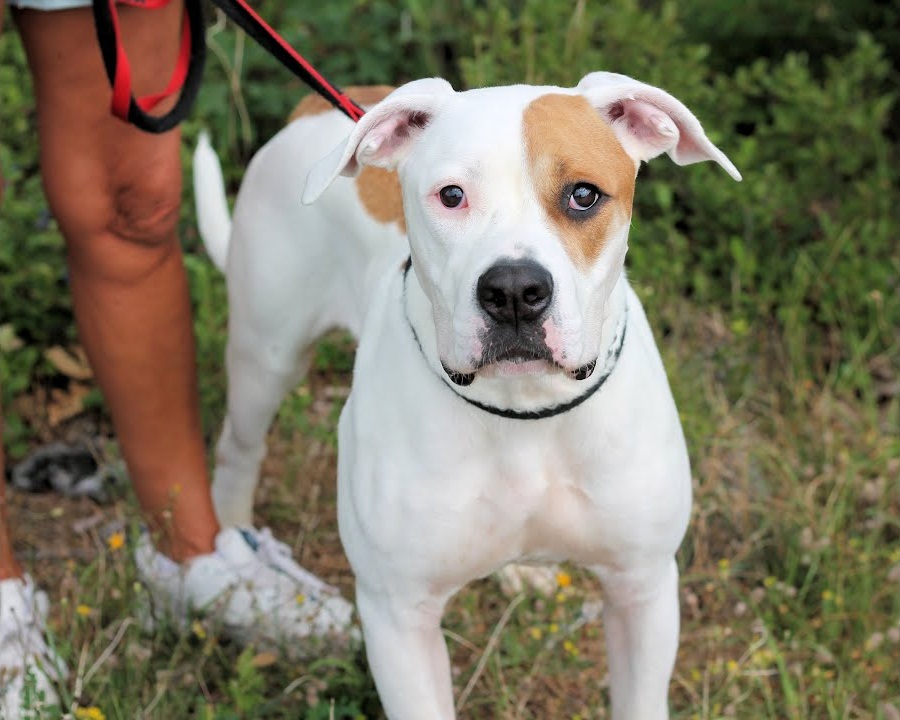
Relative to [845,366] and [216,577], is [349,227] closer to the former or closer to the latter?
[216,577]

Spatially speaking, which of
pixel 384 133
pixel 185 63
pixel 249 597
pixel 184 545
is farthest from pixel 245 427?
pixel 384 133

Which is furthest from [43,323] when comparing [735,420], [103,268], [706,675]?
[706,675]

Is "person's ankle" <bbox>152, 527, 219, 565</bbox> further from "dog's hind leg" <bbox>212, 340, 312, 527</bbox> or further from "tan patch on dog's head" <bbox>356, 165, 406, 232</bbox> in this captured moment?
"tan patch on dog's head" <bbox>356, 165, 406, 232</bbox>

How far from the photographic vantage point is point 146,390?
3.56 meters

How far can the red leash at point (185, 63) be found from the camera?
2895mm

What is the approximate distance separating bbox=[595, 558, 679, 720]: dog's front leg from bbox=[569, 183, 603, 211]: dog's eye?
0.80m

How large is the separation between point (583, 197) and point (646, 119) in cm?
33

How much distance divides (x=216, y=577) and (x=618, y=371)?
1493 millimetres

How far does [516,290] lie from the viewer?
7.45 feet

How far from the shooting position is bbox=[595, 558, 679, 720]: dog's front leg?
2.81m

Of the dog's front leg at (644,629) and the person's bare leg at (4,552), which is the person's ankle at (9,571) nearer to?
the person's bare leg at (4,552)

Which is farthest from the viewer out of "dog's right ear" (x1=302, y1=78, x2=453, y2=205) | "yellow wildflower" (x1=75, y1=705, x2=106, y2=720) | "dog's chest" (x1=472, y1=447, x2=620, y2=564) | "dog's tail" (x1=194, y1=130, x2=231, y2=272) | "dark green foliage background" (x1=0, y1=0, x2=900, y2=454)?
"dark green foliage background" (x1=0, y1=0, x2=900, y2=454)

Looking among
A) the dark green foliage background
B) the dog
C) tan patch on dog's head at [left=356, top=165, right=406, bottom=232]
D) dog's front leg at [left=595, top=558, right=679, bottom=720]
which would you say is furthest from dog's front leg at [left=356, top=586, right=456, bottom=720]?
A: the dark green foliage background

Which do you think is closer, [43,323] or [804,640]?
[804,640]
